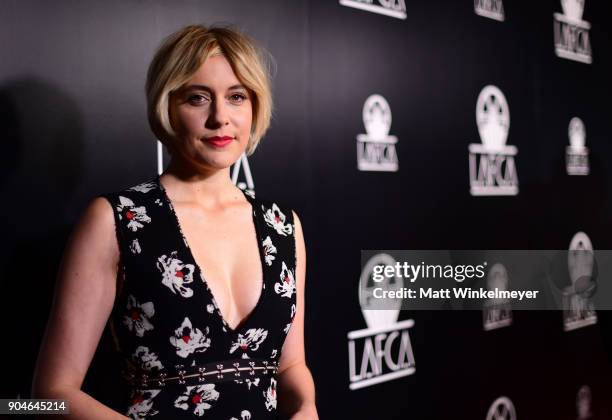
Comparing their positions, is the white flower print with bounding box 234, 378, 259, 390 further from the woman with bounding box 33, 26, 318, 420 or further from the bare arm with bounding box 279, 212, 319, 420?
the bare arm with bounding box 279, 212, 319, 420

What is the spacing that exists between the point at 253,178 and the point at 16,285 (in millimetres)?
732

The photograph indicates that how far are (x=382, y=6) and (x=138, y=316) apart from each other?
4.99 feet

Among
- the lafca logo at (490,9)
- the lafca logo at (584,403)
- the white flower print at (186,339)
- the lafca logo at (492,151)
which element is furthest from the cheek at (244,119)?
the lafca logo at (584,403)

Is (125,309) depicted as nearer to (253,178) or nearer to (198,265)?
(198,265)

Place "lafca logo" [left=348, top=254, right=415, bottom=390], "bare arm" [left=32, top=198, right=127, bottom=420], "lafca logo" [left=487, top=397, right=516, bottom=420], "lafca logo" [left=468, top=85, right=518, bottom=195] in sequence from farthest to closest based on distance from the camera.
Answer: "lafca logo" [left=487, top=397, right=516, bottom=420]
"lafca logo" [left=468, top=85, right=518, bottom=195]
"lafca logo" [left=348, top=254, right=415, bottom=390]
"bare arm" [left=32, top=198, right=127, bottom=420]

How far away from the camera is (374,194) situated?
2520 millimetres

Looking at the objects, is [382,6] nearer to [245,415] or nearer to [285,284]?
[285,284]

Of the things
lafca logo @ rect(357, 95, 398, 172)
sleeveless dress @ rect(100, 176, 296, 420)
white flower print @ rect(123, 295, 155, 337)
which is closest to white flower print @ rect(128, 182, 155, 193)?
sleeveless dress @ rect(100, 176, 296, 420)

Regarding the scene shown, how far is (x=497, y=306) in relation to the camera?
3021 mm

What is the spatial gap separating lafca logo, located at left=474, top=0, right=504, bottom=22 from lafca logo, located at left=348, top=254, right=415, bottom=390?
110 cm

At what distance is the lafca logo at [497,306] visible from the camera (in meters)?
2.96

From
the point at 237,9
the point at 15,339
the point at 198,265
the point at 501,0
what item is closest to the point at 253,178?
the point at 237,9

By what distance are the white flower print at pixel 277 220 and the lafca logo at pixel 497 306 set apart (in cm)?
144

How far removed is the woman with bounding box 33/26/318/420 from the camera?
143 cm
